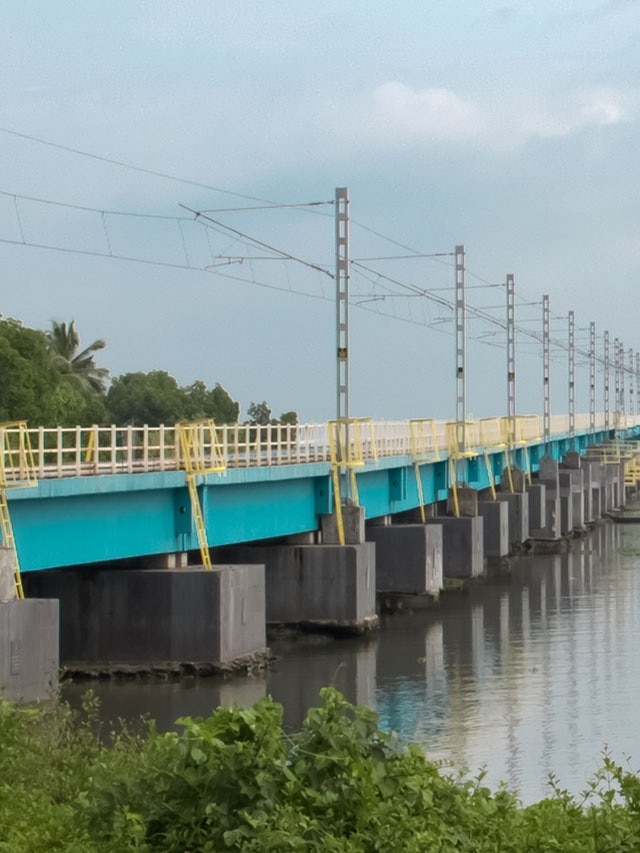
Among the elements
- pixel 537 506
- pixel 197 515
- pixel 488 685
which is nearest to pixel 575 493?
pixel 537 506

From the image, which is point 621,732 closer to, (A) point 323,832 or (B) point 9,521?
(B) point 9,521

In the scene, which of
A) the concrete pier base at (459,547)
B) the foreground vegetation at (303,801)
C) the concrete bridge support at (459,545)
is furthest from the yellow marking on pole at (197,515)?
the concrete pier base at (459,547)

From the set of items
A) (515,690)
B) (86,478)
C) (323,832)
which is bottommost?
(515,690)

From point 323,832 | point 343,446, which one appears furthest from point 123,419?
point 323,832

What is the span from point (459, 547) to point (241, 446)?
22.6m

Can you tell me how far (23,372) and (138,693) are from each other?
44055 mm

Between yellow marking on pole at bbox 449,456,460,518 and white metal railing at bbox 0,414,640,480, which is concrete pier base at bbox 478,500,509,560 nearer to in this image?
white metal railing at bbox 0,414,640,480

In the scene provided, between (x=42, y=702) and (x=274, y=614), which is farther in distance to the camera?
(x=274, y=614)

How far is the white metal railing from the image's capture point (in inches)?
1529

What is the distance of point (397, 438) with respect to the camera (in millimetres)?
65750

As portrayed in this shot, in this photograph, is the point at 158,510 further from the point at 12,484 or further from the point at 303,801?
the point at 303,801

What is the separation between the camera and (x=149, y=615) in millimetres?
40281

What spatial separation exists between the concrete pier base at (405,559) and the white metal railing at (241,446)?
3.22 m

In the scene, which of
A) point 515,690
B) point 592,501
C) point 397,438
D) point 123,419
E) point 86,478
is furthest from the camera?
point 123,419
